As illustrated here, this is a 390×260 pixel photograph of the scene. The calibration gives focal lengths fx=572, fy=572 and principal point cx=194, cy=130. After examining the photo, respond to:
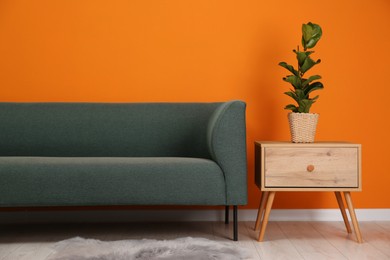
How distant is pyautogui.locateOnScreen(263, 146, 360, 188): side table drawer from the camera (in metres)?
3.04

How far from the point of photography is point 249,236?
3.18 m

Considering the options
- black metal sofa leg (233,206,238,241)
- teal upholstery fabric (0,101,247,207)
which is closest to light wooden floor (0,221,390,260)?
black metal sofa leg (233,206,238,241)

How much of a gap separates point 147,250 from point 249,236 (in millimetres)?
731

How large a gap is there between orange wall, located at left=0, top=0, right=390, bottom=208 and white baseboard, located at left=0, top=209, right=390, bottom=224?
57mm

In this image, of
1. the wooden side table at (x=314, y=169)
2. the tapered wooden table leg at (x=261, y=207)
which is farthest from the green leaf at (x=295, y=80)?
the tapered wooden table leg at (x=261, y=207)

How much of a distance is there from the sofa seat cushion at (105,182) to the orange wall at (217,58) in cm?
91

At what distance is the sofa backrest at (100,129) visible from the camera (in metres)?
3.39

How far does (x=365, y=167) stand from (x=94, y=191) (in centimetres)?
184

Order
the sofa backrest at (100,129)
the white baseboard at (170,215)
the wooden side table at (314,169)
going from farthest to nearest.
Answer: the white baseboard at (170,215), the sofa backrest at (100,129), the wooden side table at (314,169)

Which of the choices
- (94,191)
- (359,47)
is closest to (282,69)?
(359,47)

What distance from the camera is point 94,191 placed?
284 centimetres

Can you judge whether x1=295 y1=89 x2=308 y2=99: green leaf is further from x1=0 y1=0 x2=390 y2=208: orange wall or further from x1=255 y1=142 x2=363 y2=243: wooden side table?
x1=0 y1=0 x2=390 y2=208: orange wall

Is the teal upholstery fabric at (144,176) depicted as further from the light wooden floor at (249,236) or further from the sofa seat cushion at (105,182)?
the light wooden floor at (249,236)

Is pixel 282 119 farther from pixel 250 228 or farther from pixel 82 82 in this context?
pixel 82 82
